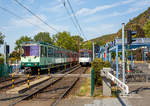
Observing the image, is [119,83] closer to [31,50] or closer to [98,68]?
[98,68]

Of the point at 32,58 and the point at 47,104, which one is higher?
the point at 32,58

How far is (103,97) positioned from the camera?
9.08 m

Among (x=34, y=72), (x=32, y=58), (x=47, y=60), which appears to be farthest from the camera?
(x=34, y=72)

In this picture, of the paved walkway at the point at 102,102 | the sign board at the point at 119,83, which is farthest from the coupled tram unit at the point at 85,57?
the paved walkway at the point at 102,102

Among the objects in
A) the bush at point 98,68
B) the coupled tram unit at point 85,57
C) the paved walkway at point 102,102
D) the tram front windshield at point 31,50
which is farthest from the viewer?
the coupled tram unit at point 85,57

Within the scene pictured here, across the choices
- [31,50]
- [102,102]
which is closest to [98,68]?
[102,102]

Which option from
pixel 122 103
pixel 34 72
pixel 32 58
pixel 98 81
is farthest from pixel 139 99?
pixel 34 72

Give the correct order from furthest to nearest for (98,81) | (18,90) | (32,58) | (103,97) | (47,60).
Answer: (47,60) < (32,58) < (98,81) < (18,90) < (103,97)

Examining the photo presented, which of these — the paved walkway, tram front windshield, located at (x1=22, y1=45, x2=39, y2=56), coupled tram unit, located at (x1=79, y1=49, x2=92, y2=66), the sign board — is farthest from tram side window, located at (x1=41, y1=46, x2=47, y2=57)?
coupled tram unit, located at (x1=79, y1=49, x2=92, y2=66)

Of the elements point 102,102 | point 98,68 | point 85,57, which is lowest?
point 102,102

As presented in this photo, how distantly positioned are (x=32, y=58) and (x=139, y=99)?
13.1 m

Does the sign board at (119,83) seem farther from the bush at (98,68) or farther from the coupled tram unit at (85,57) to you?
the coupled tram unit at (85,57)

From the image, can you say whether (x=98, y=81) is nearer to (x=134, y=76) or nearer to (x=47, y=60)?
(x=134, y=76)

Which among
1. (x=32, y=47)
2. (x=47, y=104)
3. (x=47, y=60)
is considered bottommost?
(x=47, y=104)
